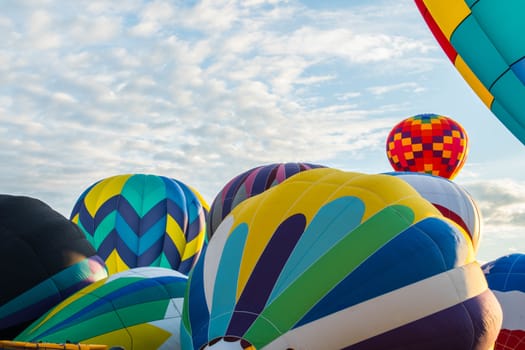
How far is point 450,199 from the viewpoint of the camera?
1153cm

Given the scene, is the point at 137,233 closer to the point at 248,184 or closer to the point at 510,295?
the point at 248,184

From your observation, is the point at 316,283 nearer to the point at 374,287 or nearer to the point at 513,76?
the point at 374,287

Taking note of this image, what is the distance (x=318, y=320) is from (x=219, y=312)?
0.65 metres

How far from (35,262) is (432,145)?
14329mm

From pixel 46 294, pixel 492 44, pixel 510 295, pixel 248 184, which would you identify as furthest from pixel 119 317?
pixel 248 184

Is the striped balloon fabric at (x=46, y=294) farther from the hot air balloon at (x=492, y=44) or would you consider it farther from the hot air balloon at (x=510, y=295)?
the hot air balloon at (x=492, y=44)

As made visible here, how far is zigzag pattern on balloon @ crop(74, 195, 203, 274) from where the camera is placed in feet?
42.7

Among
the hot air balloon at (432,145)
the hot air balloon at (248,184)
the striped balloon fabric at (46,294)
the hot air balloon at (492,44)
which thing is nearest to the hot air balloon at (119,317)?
the striped balloon fabric at (46,294)

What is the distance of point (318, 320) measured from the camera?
3.88 metres

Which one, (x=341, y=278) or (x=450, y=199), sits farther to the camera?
(x=450, y=199)

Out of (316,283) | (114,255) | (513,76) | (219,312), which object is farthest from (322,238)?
(114,255)

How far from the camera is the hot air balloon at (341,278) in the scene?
389 centimetres

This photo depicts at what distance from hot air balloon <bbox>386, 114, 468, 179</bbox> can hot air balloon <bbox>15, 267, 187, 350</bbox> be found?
550 inches

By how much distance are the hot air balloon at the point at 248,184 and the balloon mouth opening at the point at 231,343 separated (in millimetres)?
8215
